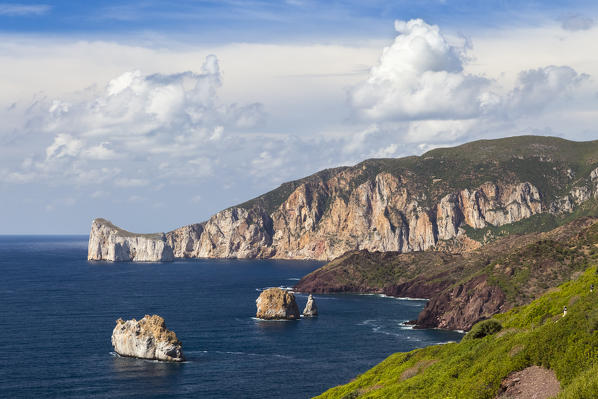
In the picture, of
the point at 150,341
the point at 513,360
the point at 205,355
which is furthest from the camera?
the point at 205,355

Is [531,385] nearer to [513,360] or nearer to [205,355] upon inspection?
[513,360]

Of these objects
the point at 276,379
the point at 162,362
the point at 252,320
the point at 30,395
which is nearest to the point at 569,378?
the point at 276,379

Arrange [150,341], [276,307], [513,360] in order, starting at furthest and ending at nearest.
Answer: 1. [276,307]
2. [150,341]
3. [513,360]

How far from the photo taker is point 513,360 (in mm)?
47469

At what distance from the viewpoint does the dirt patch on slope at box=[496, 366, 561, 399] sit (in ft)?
138

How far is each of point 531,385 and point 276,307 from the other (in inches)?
6115

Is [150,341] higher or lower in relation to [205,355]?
higher

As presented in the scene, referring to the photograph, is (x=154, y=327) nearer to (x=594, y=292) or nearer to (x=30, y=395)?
(x=30, y=395)

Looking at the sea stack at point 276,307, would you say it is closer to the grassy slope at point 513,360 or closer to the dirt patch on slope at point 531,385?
the grassy slope at point 513,360

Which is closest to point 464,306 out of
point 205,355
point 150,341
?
point 205,355

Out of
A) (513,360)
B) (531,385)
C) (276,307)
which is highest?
(513,360)

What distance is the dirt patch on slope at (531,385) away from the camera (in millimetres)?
42188

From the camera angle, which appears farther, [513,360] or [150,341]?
[150,341]

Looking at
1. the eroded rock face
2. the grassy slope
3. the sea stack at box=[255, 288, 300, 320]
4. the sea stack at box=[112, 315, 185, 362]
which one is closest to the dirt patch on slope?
the grassy slope
